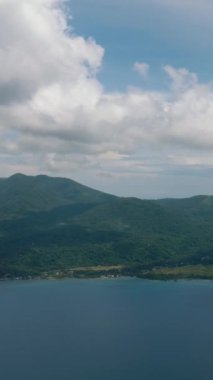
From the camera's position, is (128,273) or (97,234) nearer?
(128,273)

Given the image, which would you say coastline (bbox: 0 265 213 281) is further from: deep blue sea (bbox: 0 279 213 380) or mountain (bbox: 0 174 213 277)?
deep blue sea (bbox: 0 279 213 380)

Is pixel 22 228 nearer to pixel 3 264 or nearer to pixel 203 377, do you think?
pixel 3 264

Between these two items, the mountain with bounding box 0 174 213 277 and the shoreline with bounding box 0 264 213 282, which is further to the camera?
the mountain with bounding box 0 174 213 277

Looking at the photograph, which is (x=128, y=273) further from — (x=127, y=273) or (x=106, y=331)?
(x=106, y=331)

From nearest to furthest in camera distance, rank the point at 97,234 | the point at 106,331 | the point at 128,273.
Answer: the point at 106,331 → the point at 128,273 → the point at 97,234

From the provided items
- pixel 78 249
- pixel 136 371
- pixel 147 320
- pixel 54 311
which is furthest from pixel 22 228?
pixel 136 371

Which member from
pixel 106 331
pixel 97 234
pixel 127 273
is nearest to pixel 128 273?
pixel 127 273

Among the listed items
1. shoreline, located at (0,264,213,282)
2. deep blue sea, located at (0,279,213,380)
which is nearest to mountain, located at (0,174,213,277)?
shoreline, located at (0,264,213,282)
